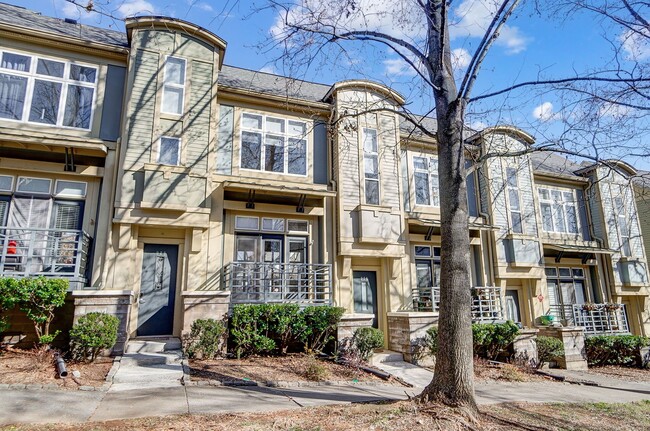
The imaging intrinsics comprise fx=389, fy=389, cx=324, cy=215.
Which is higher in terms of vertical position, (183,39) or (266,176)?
(183,39)

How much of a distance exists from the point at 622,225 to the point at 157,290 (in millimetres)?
18583

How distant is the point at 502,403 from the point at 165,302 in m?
7.79

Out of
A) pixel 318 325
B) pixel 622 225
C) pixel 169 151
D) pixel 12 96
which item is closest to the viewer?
pixel 12 96

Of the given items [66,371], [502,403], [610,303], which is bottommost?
[502,403]

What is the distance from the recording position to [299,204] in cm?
1142

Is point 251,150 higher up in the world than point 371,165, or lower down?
higher up

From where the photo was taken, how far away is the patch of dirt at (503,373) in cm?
929

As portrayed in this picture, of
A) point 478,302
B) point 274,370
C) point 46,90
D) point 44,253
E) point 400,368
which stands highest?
point 46,90

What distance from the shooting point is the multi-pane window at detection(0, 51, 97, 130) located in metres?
9.32

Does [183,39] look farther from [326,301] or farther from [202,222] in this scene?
[326,301]

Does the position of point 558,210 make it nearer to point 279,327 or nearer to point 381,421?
point 279,327

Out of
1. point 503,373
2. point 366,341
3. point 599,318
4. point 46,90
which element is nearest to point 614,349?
point 599,318

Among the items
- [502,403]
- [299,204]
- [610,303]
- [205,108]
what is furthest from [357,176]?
[610,303]

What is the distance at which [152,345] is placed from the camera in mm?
8602
